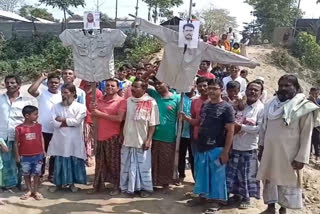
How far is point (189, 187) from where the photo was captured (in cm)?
639

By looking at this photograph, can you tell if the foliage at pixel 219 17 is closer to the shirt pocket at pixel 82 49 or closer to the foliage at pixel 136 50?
the foliage at pixel 136 50

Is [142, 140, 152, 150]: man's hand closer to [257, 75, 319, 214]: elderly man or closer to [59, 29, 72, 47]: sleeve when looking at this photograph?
[257, 75, 319, 214]: elderly man

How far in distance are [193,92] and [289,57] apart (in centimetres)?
→ 1788

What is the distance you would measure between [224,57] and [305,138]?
1499 mm

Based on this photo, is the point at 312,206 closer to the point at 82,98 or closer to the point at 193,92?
the point at 193,92

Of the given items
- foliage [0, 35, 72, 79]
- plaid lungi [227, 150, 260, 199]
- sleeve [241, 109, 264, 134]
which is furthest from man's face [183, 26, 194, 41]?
foliage [0, 35, 72, 79]

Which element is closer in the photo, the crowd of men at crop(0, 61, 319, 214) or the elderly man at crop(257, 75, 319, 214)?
the elderly man at crop(257, 75, 319, 214)

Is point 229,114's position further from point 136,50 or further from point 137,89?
point 136,50

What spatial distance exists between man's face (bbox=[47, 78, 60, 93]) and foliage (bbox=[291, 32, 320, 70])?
19.0 meters

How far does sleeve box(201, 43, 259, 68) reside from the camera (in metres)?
5.59

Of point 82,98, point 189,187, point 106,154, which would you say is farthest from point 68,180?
point 189,187

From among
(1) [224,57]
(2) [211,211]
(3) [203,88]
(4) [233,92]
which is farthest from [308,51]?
(2) [211,211]

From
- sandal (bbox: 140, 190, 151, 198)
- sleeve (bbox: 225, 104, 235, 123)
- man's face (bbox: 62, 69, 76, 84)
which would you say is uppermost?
man's face (bbox: 62, 69, 76, 84)

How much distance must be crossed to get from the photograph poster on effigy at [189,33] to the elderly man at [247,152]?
3.09 ft
